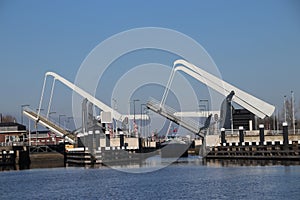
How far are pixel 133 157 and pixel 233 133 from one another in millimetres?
9088

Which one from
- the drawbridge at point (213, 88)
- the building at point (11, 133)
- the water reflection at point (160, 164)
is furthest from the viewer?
the building at point (11, 133)

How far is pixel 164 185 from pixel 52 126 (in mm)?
37656

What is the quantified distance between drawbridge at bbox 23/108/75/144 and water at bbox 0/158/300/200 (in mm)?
27372

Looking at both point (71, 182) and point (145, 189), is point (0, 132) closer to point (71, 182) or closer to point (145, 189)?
point (71, 182)

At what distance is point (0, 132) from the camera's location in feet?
247

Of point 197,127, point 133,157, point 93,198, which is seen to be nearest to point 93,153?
point 133,157

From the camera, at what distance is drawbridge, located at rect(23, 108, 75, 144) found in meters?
64.1

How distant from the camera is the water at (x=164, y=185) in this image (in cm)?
2441

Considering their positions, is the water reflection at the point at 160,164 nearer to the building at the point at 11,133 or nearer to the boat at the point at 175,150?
the boat at the point at 175,150

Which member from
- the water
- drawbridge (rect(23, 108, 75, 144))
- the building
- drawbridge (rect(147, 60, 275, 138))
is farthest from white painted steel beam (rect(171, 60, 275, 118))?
the building

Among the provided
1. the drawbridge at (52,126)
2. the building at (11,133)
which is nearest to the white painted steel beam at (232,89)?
the drawbridge at (52,126)

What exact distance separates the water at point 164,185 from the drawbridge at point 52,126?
27372 millimetres

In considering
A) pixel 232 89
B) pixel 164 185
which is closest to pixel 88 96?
pixel 232 89

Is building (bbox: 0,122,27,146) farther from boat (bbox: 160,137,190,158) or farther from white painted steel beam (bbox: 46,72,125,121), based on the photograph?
boat (bbox: 160,137,190,158)
